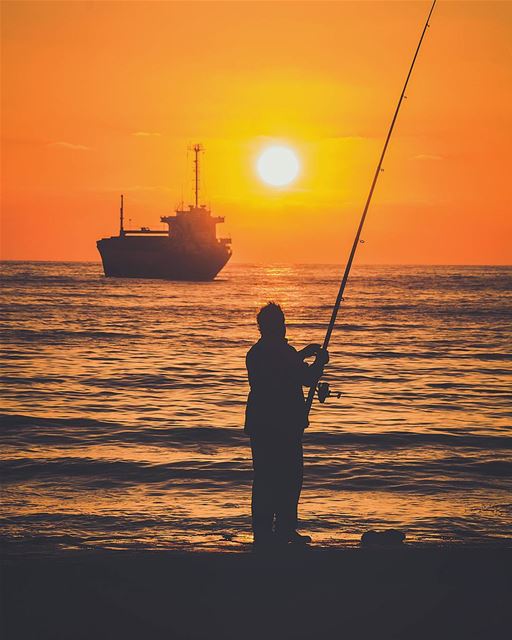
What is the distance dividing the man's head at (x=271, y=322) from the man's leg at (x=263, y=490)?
63 cm

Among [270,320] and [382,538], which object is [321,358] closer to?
[270,320]

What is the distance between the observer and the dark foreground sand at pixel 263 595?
142 inches

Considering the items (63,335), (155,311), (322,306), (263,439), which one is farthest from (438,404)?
(322,306)

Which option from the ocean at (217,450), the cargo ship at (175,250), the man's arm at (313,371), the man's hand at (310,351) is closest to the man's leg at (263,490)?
the ocean at (217,450)

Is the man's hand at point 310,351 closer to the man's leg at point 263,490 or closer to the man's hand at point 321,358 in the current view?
the man's hand at point 321,358

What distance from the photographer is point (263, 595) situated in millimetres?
3943

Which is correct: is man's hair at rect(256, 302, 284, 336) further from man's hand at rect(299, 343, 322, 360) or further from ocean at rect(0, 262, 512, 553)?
ocean at rect(0, 262, 512, 553)

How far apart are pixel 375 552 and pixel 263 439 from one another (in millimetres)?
949

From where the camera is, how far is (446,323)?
44.1 meters

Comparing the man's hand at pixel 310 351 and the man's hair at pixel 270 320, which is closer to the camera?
the man's hair at pixel 270 320

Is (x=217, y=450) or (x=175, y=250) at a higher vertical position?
(x=175, y=250)

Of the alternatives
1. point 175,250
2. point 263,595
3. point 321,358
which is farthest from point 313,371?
point 175,250

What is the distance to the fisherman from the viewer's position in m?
4.99

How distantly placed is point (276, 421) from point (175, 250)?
98.2 meters
